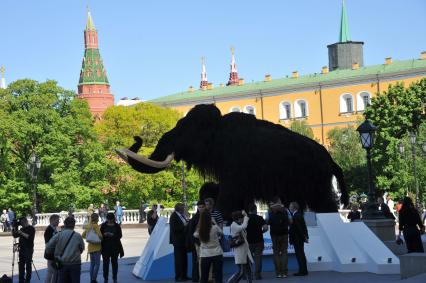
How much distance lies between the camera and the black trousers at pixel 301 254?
18.0 metres

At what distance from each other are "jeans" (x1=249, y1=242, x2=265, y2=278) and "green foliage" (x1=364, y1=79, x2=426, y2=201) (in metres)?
43.1

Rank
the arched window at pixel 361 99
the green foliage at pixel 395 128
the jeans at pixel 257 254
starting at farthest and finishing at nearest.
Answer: the arched window at pixel 361 99 < the green foliage at pixel 395 128 < the jeans at pixel 257 254

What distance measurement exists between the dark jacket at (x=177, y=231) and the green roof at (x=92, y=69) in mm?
146359

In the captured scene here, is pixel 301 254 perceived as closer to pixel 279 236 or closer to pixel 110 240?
pixel 279 236

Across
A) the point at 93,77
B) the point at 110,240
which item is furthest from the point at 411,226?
the point at 93,77

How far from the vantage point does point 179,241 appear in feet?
59.8

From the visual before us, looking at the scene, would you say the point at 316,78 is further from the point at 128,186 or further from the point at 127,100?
the point at 127,100

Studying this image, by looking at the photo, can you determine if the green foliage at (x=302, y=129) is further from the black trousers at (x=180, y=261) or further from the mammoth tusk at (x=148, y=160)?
the black trousers at (x=180, y=261)

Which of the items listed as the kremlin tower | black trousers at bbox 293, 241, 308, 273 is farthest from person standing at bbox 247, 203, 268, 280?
the kremlin tower

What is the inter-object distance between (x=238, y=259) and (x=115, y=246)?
149 inches

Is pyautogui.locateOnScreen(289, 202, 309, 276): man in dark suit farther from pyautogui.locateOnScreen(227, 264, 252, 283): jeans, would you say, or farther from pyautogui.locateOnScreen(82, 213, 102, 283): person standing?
pyautogui.locateOnScreen(82, 213, 102, 283): person standing

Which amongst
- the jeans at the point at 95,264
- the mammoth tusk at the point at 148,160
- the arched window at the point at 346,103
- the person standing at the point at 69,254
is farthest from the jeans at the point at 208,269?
the arched window at the point at 346,103

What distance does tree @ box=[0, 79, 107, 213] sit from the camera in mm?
56219

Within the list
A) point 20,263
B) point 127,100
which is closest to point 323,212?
point 20,263
